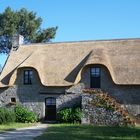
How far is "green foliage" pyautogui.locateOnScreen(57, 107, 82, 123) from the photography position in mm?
33500

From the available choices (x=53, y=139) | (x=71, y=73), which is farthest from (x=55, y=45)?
(x=53, y=139)

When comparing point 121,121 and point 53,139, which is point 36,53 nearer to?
point 121,121

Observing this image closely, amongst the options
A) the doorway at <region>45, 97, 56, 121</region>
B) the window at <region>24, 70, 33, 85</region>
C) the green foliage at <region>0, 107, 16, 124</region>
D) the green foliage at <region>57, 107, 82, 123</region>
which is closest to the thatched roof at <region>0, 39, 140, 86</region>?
the window at <region>24, 70, 33, 85</region>

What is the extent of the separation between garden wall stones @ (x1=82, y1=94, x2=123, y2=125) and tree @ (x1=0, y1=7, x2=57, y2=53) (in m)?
26.4

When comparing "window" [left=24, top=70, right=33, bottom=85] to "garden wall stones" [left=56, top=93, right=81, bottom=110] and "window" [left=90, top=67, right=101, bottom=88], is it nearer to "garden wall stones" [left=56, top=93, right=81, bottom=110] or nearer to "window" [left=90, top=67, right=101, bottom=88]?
"garden wall stones" [left=56, top=93, right=81, bottom=110]

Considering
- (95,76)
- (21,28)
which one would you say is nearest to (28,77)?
(95,76)

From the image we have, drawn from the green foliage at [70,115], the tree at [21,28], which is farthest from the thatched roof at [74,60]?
the tree at [21,28]

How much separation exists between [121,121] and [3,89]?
12.0 metres

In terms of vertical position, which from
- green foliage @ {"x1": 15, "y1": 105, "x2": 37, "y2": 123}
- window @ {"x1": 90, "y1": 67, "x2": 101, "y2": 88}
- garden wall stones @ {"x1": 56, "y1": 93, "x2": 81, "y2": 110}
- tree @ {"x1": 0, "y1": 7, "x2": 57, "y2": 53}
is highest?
tree @ {"x1": 0, "y1": 7, "x2": 57, "y2": 53}

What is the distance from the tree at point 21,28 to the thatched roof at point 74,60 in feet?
57.7

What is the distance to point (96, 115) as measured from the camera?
32781mm

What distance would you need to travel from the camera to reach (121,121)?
31.7 meters

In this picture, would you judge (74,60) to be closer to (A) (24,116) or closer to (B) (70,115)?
(B) (70,115)

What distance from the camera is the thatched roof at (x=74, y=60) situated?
34.3m
